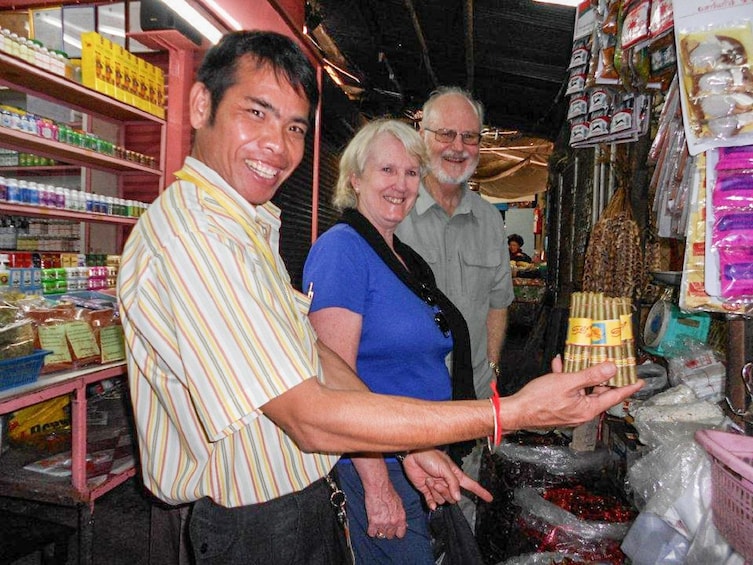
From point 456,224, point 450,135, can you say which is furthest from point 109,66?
point 456,224

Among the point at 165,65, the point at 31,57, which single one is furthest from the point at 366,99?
the point at 31,57

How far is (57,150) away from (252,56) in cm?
385

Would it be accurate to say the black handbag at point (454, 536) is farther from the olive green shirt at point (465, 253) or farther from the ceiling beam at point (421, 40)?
the ceiling beam at point (421, 40)

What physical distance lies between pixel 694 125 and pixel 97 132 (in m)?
5.90

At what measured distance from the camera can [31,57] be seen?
3521mm

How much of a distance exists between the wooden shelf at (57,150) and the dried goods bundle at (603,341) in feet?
12.5

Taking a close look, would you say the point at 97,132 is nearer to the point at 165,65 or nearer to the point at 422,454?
the point at 165,65

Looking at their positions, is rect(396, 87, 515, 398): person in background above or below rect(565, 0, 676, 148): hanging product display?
below

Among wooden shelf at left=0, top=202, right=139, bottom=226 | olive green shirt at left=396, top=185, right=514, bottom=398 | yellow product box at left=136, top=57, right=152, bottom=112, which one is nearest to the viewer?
olive green shirt at left=396, top=185, right=514, bottom=398

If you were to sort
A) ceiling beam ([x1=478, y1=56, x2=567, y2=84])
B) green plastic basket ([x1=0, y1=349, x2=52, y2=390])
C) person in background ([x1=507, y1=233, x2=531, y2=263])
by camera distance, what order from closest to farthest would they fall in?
1. green plastic basket ([x1=0, y1=349, x2=52, y2=390])
2. ceiling beam ([x1=478, y1=56, x2=567, y2=84])
3. person in background ([x1=507, y1=233, x2=531, y2=263])

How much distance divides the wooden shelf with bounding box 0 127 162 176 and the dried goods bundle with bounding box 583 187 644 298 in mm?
3901

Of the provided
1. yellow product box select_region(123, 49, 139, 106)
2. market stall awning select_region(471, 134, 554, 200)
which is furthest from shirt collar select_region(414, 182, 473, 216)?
market stall awning select_region(471, 134, 554, 200)

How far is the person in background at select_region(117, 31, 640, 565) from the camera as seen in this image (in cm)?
88

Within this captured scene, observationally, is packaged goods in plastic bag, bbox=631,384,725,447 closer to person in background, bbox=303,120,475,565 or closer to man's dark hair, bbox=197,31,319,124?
person in background, bbox=303,120,475,565
